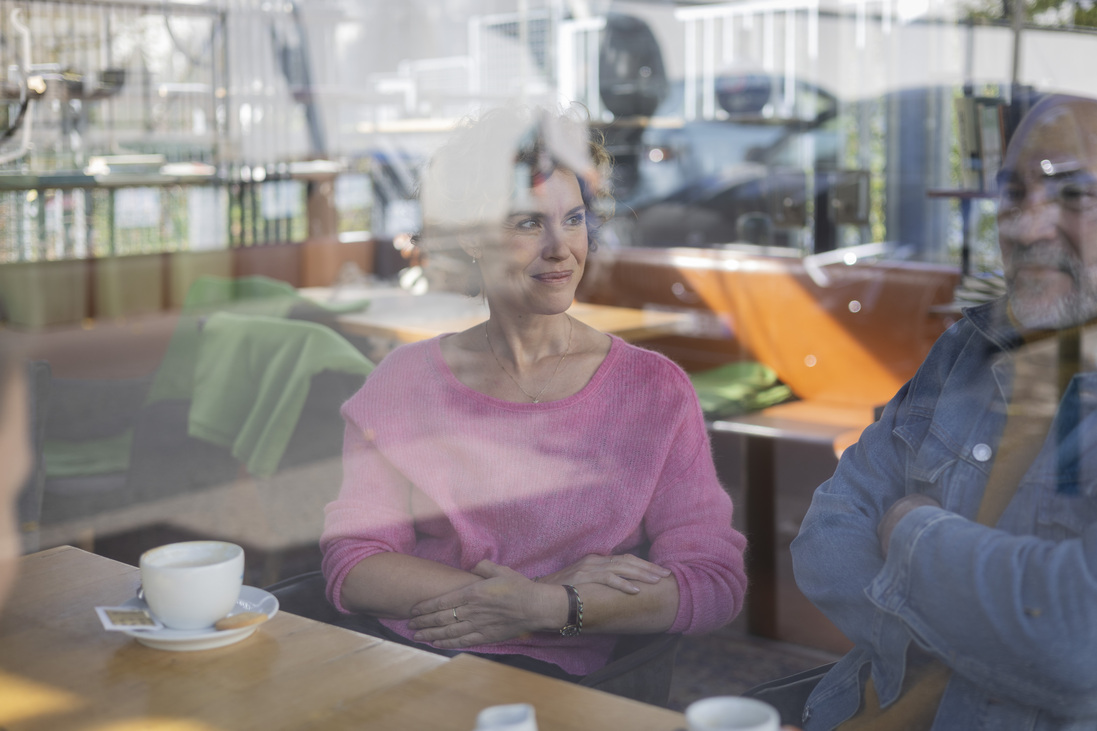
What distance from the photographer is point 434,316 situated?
2402 mm

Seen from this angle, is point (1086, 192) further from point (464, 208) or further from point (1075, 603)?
point (464, 208)

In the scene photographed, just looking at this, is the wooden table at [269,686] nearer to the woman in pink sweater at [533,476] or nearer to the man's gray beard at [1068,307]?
the woman in pink sweater at [533,476]

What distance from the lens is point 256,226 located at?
476 cm

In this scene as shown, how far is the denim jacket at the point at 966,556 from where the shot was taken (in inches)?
37.6

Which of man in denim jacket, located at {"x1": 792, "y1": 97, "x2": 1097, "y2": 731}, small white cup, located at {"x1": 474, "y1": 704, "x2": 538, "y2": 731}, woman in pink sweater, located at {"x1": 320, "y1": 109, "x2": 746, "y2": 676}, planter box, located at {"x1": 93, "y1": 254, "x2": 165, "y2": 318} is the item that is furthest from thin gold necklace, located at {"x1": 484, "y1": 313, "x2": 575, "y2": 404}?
planter box, located at {"x1": 93, "y1": 254, "x2": 165, "y2": 318}

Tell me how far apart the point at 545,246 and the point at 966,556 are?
0.71 metres

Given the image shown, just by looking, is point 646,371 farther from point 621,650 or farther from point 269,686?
point 269,686

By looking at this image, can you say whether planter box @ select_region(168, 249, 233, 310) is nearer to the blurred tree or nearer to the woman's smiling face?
the woman's smiling face

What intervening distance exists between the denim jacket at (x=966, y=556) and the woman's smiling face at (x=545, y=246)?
1.49ft

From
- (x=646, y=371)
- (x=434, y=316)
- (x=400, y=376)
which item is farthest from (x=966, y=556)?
(x=434, y=316)

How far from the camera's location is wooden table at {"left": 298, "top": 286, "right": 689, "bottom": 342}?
1.73 meters

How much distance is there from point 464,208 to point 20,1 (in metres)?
3.54

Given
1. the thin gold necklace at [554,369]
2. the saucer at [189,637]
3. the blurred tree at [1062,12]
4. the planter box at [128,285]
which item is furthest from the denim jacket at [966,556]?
the planter box at [128,285]

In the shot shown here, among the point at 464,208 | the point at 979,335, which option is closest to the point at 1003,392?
the point at 979,335
